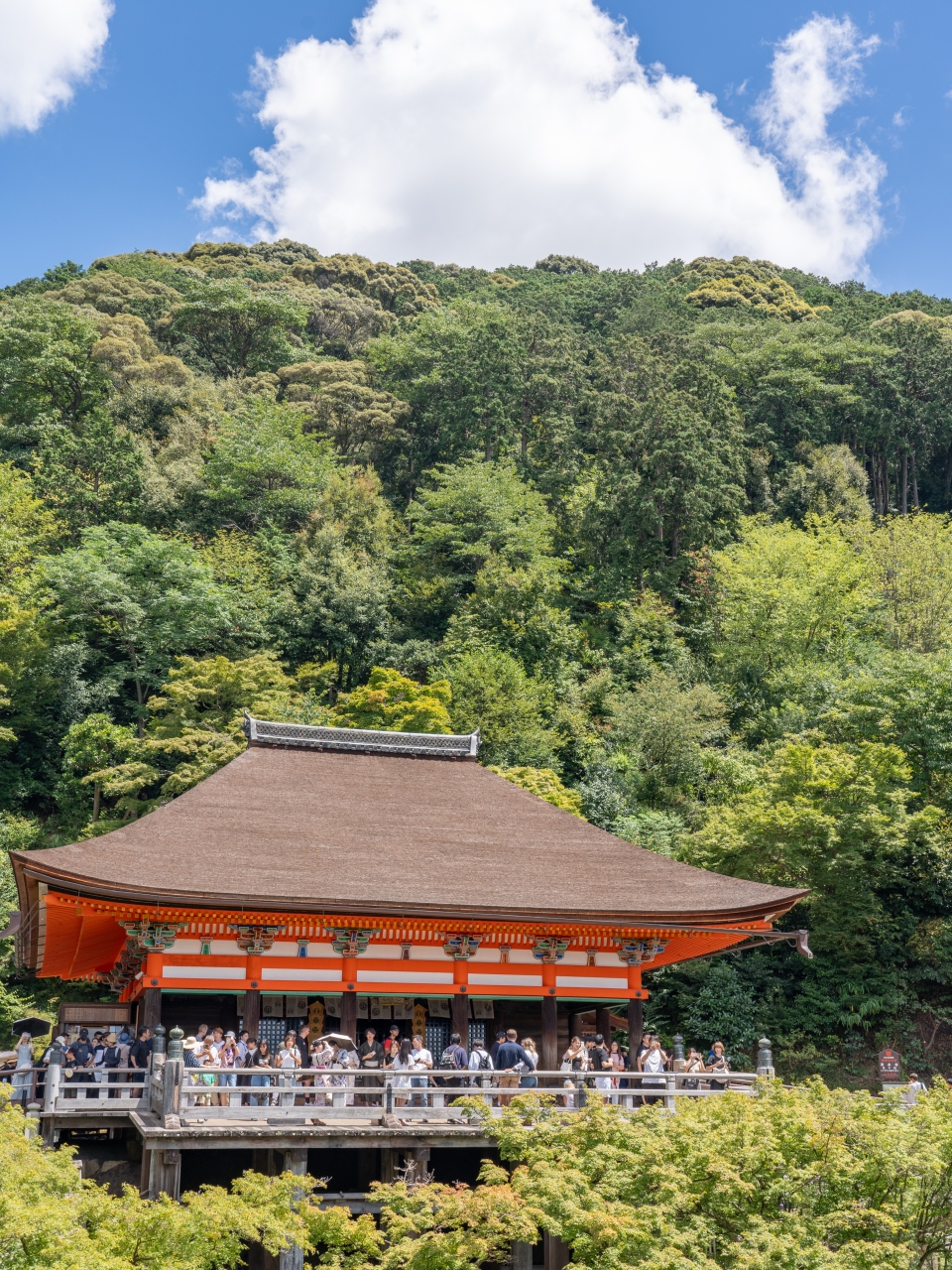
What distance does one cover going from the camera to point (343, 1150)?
60.0 feet

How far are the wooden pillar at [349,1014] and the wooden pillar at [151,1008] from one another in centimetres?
272

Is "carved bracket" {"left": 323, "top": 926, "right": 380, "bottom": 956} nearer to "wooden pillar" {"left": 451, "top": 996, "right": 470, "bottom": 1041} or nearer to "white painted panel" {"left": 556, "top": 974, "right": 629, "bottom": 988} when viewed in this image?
"wooden pillar" {"left": 451, "top": 996, "right": 470, "bottom": 1041}

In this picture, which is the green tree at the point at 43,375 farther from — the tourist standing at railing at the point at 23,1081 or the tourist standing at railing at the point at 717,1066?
the tourist standing at railing at the point at 717,1066

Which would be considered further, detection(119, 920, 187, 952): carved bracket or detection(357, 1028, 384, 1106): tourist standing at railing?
detection(119, 920, 187, 952): carved bracket

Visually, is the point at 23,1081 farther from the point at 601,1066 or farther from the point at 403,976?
the point at 601,1066

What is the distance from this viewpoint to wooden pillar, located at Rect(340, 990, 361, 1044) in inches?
736

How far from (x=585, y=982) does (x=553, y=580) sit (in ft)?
81.3

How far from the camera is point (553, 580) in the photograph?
144ft

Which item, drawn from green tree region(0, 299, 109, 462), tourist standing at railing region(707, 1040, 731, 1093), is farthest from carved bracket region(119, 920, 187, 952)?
green tree region(0, 299, 109, 462)

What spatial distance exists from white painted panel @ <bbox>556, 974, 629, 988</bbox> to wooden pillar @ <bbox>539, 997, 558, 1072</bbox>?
0.33m

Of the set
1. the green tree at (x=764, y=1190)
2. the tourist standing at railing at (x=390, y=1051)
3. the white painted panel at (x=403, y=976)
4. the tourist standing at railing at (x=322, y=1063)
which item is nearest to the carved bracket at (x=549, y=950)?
the white painted panel at (x=403, y=976)

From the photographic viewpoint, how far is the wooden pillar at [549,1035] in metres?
19.6

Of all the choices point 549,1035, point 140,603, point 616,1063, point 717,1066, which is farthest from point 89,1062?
point 140,603

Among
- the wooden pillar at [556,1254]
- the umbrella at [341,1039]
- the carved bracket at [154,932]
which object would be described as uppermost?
the carved bracket at [154,932]
